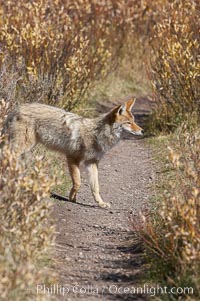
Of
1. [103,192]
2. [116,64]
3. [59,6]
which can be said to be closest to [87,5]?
[59,6]

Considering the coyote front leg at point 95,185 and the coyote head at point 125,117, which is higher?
the coyote head at point 125,117

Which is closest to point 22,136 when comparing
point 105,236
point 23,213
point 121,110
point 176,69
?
point 121,110

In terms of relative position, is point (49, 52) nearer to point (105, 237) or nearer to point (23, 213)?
point (105, 237)

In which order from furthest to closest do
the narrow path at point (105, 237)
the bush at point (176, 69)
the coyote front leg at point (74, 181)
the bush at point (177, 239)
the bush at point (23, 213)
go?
Answer: the bush at point (176, 69) → the coyote front leg at point (74, 181) → the narrow path at point (105, 237) → the bush at point (177, 239) → the bush at point (23, 213)

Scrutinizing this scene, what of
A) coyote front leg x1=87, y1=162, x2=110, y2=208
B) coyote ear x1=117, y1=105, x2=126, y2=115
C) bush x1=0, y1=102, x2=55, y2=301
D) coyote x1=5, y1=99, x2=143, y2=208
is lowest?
coyote front leg x1=87, y1=162, x2=110, y2=208

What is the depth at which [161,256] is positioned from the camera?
18.4 feet

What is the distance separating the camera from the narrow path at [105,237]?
556 centimetres

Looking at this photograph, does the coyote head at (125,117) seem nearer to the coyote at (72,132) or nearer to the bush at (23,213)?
the coyote at (72,132)

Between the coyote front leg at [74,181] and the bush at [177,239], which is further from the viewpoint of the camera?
the coyote front leg at [74,181]

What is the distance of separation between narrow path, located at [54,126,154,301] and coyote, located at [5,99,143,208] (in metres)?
0.36

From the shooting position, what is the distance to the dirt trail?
5566mm

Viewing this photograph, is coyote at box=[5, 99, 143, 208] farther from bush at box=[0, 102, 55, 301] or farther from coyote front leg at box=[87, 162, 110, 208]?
bush at box=[0, 102, 55, 301]

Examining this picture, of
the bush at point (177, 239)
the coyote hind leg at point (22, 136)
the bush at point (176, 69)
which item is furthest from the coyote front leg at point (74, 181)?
the bush at point (176, 69)

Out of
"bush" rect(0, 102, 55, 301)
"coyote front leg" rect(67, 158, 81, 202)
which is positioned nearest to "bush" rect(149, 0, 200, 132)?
"coyote front leg" rect(67, 158, 81, 202)
